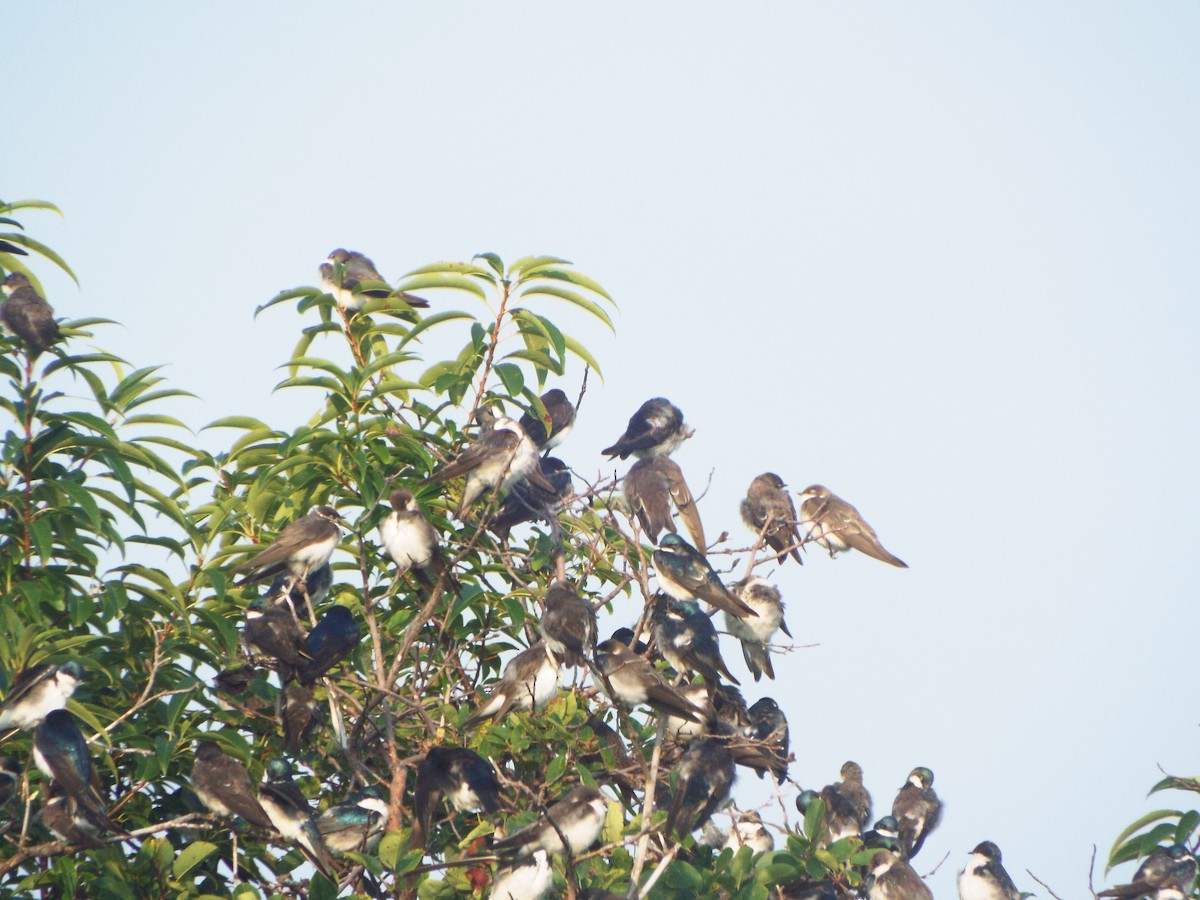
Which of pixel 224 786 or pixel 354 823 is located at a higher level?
pixel 224 786

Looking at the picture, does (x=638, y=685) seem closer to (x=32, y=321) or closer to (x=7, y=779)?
(x=7, y=779)

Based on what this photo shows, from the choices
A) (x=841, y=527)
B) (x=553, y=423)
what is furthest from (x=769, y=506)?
(x=553, y=423)

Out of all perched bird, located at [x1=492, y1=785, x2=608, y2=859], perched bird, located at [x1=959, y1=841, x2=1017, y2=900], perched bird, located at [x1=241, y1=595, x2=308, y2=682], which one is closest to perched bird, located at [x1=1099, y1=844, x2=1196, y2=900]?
perched bird, located at [x1=959, y1=841, x2=1017, y2=900]

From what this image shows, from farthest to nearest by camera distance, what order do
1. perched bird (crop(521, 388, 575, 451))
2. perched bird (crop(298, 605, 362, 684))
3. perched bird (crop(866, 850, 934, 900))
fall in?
1. perched bird (crop(521, 388, 575, 451))
2. perched bird (crop(866, 850, 934, 900))
3. perched bird (crop(298, 605, 362, 684))

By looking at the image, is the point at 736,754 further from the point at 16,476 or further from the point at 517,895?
the point at 16,476

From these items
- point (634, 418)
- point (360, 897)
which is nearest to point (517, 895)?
point (360, 897)

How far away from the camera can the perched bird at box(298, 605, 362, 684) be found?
6.23m

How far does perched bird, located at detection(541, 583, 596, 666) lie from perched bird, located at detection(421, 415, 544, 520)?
3.22 ft

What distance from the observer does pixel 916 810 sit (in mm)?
9945

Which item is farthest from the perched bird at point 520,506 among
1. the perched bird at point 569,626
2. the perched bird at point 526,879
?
the perched bird at point 526,879

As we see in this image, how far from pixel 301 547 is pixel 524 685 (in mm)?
1406

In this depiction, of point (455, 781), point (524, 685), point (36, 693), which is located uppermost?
point (524, 685)

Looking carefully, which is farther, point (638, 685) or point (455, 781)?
point (455, 781)

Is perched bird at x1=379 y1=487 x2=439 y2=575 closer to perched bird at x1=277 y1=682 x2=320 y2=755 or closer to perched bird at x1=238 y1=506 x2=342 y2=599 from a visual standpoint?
perched bird at x1=238 y1=506 x2=342 y2=599
